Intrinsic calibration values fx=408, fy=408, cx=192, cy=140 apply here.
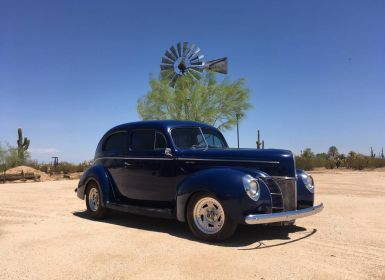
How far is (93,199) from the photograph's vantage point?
27.4 feet

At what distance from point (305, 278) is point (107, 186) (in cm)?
472

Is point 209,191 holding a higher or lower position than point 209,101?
lower

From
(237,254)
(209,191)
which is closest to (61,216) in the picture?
(209,191)

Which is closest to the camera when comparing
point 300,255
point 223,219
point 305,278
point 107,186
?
point 305,278

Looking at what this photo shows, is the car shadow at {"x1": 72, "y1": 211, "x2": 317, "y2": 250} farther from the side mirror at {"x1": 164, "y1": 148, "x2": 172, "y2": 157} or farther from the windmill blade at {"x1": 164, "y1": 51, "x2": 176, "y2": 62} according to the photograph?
the windmill blade at {"x1": 164, "y1": 51, "x2": 176, "y2": 62}

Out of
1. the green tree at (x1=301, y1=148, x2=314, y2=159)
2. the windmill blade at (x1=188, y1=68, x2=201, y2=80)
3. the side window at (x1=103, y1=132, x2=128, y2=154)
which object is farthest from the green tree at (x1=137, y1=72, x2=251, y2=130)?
the side window at (x1=103, y1=132, x2=128, y2=154)

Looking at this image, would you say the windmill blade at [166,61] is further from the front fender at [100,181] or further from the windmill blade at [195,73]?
the front fender at [100,181]

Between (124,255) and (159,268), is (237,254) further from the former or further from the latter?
(124,255)

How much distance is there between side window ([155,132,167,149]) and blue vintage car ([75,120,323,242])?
2 centimetres

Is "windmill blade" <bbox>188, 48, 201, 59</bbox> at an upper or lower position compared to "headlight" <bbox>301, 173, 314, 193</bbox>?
upper

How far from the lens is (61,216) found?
27.6 ft

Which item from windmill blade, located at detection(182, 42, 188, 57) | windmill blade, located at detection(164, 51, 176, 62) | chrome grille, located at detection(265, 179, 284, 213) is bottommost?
chrome grille, located at detection(265, 179, 284, 213)

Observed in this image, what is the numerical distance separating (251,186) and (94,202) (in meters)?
4.01

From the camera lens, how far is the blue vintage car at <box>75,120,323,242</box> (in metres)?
5.55
